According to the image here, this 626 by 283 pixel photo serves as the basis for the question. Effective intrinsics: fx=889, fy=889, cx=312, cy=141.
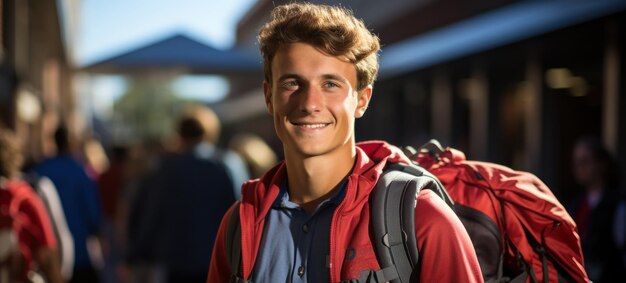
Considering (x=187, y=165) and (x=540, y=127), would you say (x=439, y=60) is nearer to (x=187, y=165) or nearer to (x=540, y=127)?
(x=540, y=127)

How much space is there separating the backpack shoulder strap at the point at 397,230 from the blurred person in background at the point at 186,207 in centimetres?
393

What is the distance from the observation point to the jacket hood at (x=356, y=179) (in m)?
2.31

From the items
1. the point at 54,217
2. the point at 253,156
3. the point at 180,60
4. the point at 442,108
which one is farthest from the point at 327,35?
the point at 442,108

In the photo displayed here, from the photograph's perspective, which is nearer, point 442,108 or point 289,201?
point 289,201

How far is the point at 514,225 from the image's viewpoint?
259cm

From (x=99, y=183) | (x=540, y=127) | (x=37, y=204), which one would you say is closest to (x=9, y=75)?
(x=99, y=183)

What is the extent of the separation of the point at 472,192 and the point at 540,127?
8003 mm

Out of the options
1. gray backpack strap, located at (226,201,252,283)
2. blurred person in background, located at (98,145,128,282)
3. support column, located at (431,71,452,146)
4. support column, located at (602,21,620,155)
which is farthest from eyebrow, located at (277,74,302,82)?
support column, located at (431,71,452,146)

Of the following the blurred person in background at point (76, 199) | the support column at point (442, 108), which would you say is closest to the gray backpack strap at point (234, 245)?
the blurred person in background at point (76, 199)

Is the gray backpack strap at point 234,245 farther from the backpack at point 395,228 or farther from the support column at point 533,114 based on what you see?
the support column at point 533,114

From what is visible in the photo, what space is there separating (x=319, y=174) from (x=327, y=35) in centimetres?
38

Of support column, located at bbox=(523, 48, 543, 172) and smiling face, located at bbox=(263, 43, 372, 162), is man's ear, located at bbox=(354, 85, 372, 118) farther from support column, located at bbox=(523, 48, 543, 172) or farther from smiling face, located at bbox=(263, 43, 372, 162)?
support column, located at bbox=(523, 48, 543, 172)

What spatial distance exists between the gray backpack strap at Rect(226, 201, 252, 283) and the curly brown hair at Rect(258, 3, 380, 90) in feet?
1.39

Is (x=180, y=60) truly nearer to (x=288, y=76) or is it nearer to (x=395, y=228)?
(x=288, y=76)
